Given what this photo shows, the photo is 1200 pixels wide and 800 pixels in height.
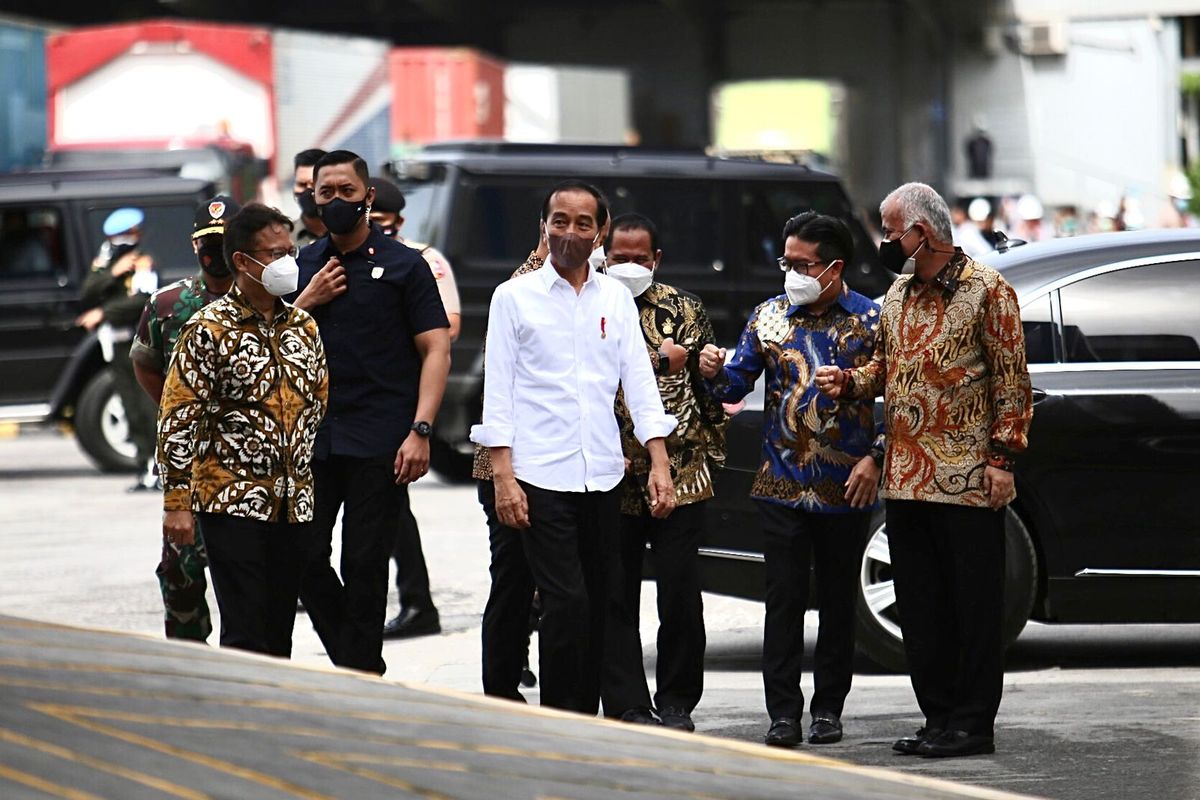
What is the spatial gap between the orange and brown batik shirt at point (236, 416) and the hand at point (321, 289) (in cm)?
46

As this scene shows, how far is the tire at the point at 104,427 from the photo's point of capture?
54.4ft

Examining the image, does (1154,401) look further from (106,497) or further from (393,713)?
(106,497)

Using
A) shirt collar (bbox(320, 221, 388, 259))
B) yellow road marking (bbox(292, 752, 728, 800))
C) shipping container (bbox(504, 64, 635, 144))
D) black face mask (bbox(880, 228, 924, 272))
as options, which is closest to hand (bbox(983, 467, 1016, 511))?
black face mask (bbox(880, 228, 924, 272))

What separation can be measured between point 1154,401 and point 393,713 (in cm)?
550

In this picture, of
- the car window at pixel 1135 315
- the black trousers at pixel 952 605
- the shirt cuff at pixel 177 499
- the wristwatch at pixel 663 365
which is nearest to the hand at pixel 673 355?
the wristwatch at pixel 663 365

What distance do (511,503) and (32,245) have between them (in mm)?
11404

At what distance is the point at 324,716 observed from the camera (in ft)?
8.25

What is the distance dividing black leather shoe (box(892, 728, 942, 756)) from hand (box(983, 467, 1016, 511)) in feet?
2.31

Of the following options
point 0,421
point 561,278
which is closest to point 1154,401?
point 561,278

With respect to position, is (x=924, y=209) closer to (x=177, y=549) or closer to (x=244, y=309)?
(x=244, y=309)

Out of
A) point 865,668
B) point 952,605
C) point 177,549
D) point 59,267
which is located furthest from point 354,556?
point 59,267

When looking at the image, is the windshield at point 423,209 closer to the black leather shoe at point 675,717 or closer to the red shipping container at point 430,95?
the black leather shoe at point 675,717

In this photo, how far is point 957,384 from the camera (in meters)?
6.38

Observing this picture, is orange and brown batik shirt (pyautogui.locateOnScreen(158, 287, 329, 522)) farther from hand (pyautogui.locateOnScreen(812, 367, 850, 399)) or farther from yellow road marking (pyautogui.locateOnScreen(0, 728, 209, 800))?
yellow road marking (pyautogui.locateOnScreen(0, 728, 209, 800))
